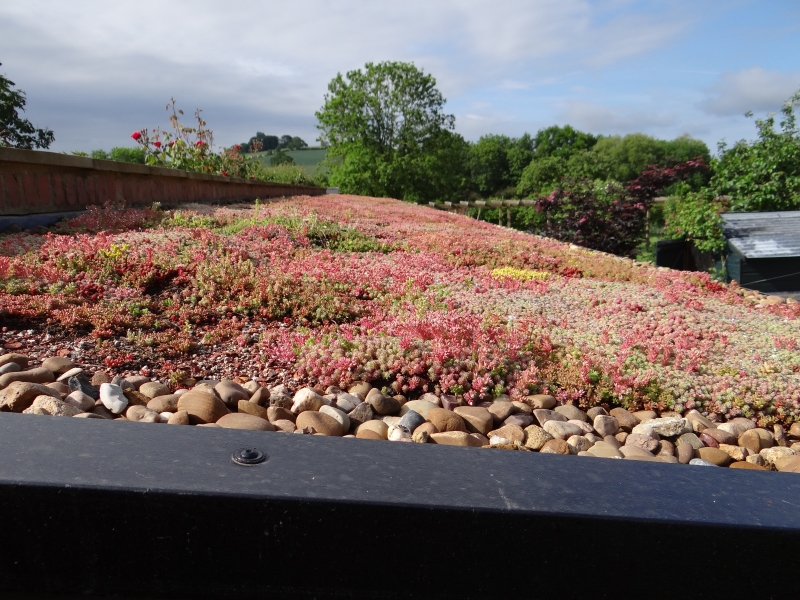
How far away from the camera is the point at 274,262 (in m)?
4.50

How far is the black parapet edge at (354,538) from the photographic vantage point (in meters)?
1.04

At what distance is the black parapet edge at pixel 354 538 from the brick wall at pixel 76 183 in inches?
169

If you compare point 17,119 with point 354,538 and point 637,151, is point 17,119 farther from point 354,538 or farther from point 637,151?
point 637,151

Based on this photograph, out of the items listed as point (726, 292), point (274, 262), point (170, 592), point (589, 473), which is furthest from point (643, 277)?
A: point (170, 592)

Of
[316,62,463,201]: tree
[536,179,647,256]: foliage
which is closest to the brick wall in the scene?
[536,179,647,256]: foliage

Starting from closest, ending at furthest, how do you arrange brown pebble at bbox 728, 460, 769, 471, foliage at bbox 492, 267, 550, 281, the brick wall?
1. brown pebble at bbox 728, 460, 769, 471
2. the brick wall
3. foliage at bbox 492, 267, 550, 281

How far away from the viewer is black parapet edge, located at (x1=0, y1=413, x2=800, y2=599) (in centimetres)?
104

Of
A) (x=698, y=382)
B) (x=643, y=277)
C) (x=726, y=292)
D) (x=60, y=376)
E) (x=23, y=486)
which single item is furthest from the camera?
(x=643, y=277)

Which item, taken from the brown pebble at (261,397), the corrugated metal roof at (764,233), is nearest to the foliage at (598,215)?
the corrugated metal roof at (764,233)

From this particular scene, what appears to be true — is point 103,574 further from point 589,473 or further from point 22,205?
point 22,205

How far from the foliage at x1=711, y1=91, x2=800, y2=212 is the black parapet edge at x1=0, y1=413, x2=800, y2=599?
1316 centimetres

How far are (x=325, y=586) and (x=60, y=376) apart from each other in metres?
1.81

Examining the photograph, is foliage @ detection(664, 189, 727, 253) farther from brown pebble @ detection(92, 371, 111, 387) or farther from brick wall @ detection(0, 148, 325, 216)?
brown pebble @ detection(92, 371, 111, 387)

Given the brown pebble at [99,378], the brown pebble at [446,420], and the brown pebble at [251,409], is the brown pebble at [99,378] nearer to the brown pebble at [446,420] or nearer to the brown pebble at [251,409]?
the brown pebble at [251,409]
